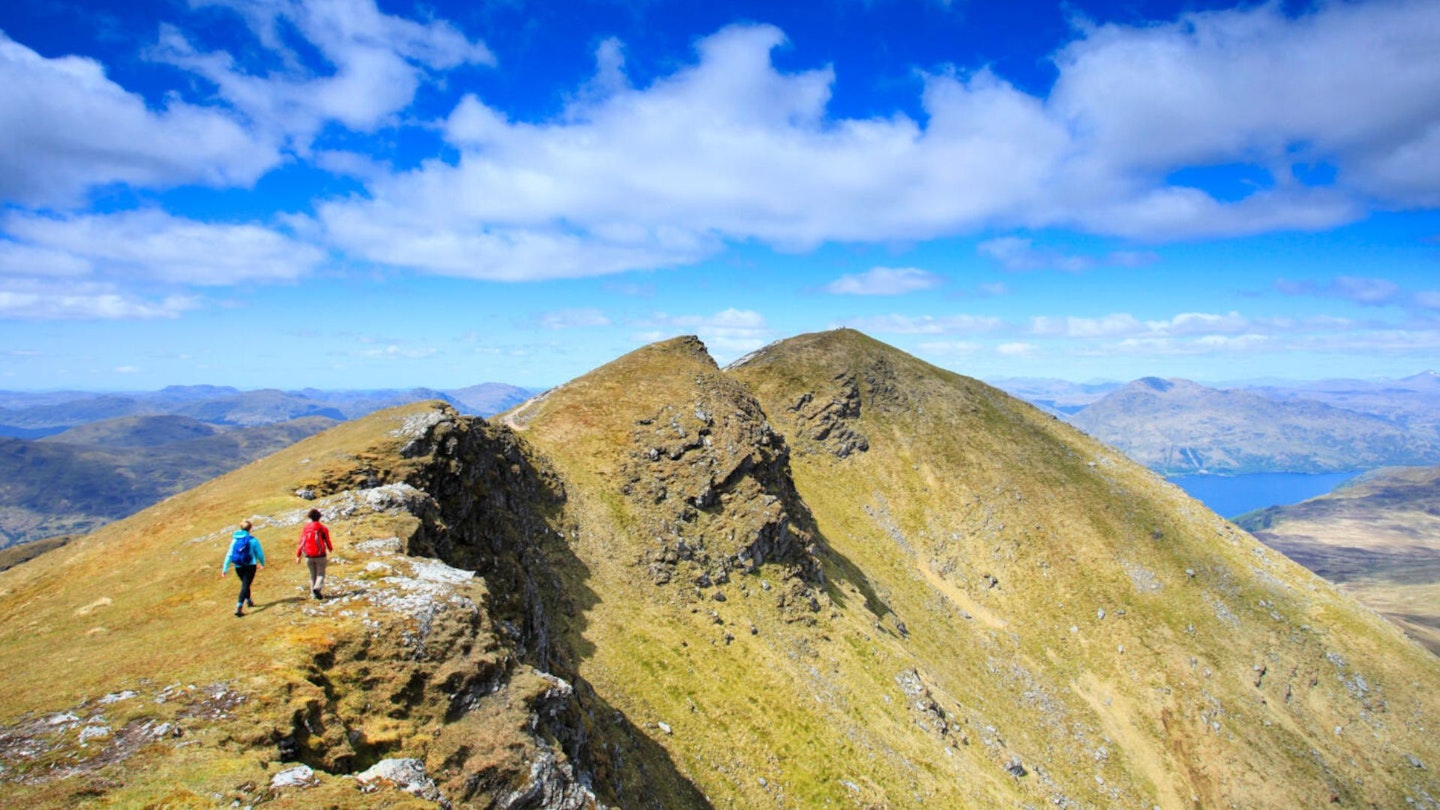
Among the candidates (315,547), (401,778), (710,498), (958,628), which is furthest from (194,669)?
(958,628)

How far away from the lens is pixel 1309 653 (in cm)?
7850

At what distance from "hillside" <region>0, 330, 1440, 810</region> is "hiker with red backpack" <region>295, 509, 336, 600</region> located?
93 centimetres

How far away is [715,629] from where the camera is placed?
50.2 meters

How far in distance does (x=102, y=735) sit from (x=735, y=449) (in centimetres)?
5209

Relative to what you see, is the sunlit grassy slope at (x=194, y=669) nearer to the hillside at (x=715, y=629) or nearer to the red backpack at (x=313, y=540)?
the hillside at (x=715, y=629)

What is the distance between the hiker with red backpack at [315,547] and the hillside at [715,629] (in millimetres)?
926

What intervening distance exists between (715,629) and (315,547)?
35.1 metres

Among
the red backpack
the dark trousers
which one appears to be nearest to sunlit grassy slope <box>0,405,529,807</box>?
the dark trousers

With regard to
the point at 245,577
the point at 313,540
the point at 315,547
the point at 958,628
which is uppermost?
the point at 313,540

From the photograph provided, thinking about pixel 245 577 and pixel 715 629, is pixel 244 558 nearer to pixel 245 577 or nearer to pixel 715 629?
pixel 245 577

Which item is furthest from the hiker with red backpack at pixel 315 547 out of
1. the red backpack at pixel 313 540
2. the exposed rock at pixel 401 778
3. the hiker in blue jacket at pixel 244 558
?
the exposed rock at pixel 401 778

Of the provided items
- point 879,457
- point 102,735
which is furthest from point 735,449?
point 102,735

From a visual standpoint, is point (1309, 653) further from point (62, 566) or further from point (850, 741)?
point (62, 566)

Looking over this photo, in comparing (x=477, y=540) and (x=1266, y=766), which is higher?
(x=477, y=540)
